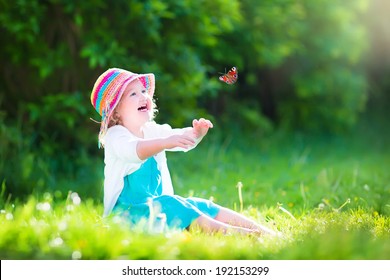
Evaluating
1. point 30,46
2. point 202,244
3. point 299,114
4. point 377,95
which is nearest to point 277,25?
point 299,114

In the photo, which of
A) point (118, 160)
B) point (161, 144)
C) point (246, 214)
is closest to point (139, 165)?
point (118, 160)

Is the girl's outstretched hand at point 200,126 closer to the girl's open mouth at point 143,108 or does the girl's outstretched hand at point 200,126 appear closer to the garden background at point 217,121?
the girl's open mouth at point 143,108

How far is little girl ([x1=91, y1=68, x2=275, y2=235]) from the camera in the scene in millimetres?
3188

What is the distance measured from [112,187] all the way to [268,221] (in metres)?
0.93

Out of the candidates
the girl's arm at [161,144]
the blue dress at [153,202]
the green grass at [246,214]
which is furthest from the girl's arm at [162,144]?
the green grass at [246,214]

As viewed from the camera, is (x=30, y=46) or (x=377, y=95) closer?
(x=30, y=46)

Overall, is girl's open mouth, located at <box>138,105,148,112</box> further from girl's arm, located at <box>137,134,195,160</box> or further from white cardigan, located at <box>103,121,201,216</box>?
girl's arm, located at <box>137,134,195,160</box>

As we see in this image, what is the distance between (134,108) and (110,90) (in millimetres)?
155

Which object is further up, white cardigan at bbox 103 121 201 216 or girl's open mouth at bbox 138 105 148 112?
girl's open mouth at bbox 138 105 148 112

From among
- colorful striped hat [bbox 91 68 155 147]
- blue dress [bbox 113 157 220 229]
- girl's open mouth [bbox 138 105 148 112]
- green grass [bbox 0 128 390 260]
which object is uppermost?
colorful striped hat [bbox 91 68 155 147]

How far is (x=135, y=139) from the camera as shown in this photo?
10.6 ft

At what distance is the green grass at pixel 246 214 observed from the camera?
275 cm

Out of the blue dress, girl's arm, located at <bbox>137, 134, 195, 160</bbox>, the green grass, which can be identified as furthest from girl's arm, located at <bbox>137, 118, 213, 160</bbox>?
the green grass
